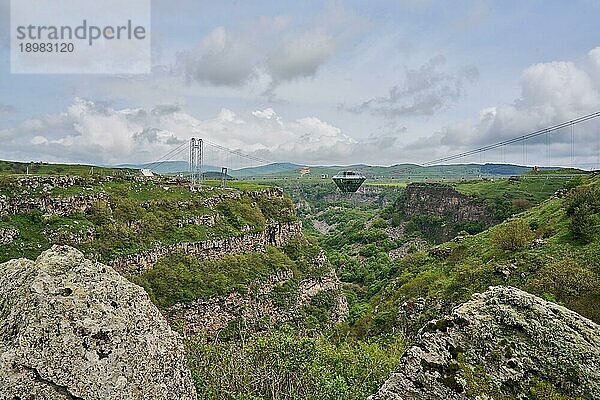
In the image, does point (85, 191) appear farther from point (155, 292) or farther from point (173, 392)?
point (173, 392)

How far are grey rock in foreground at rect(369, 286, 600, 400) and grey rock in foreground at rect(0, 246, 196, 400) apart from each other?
24.0 feet

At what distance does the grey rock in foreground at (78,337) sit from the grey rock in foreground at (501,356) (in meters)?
7.31

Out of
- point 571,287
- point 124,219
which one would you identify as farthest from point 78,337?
point 124,219

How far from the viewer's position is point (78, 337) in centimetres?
1336

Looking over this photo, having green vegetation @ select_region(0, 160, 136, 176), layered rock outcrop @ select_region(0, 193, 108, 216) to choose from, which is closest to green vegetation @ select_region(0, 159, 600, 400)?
layered rock outcrop @ select_region(0, 193, 108, 216)

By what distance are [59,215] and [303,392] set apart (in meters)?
43.4

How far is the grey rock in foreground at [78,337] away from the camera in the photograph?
42.1 ft

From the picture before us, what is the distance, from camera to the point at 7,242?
5138 cm

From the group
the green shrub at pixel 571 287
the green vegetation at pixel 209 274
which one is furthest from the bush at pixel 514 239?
the green vegetation at pixel 209 274

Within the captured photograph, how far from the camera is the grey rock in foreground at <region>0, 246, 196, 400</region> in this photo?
1284 centimetres

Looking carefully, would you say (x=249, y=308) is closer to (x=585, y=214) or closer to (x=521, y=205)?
(x=585, y=214)

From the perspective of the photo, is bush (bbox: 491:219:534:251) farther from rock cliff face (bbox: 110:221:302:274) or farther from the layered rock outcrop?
the layered rock outcrop

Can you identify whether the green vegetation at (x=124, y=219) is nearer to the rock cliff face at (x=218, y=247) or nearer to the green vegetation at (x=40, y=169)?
the rock cliff face at (x=218, y=247)

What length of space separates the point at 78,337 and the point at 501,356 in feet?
36.9
